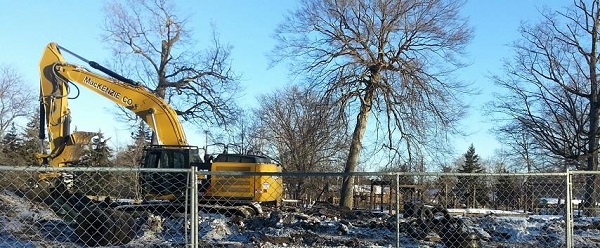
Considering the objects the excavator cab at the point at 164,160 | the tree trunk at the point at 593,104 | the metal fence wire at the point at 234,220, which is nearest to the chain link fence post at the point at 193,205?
the metal fence wire at the point at 234,220

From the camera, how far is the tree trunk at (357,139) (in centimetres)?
2569

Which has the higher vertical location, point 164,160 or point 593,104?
point 593,104

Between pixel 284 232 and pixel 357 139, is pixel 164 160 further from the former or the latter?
pixel 357 139

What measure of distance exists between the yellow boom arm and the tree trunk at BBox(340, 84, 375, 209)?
1075cm

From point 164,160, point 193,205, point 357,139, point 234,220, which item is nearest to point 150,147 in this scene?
point 164,160

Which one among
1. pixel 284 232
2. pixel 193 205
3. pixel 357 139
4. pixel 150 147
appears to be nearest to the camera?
pixel 193 205

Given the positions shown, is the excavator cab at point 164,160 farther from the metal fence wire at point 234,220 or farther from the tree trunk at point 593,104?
the tree trunk at point 593,104

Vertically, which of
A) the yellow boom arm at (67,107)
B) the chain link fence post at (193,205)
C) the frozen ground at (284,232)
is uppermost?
the yellow boom arm at (67,107)

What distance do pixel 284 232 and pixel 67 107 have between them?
709 cm

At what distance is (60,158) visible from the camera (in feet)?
50.1

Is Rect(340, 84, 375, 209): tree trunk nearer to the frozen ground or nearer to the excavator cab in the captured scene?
the frozen ground

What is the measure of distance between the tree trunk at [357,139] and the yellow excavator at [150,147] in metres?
9.06

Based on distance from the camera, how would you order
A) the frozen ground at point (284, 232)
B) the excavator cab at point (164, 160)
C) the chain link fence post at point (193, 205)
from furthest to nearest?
the excavator cab at point (164, 160) → the frozen ground at point (284, 232) → the chain link fence post at point (193, 205)

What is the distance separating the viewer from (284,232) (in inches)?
512
